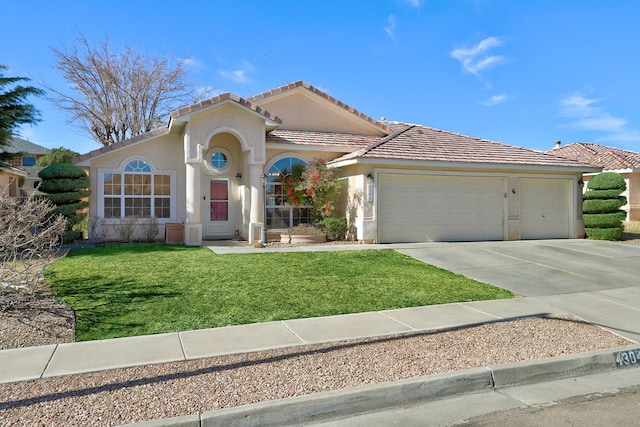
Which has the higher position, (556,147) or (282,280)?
(556,147)

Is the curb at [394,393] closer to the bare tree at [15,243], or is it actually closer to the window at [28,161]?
the bare tree at [15,243]

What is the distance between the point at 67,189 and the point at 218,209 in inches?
189

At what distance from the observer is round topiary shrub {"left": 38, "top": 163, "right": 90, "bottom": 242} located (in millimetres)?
13883

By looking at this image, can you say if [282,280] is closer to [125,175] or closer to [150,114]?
[125,175]

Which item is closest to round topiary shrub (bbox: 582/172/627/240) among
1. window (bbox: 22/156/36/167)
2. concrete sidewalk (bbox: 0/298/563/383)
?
concrete sidewalk (bbox: 0/298/563/383)

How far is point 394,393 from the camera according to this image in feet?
14.8

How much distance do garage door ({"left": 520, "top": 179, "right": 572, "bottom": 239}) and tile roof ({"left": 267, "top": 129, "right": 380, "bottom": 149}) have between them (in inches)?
247

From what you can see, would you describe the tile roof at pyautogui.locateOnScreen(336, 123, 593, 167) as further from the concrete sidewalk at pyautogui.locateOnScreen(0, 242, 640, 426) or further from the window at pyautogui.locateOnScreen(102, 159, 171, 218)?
the concrete sidewalk at pyautogui.locateOnScreen(0, 242, 640, 426)

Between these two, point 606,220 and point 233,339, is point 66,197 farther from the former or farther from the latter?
point 606,220

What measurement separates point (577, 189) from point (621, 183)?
1435 mm

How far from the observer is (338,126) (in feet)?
60.4

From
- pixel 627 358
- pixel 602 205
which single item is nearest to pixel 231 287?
pixel 627 358

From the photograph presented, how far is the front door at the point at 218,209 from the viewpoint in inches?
638

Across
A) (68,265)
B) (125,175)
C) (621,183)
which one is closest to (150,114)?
(125,175)
